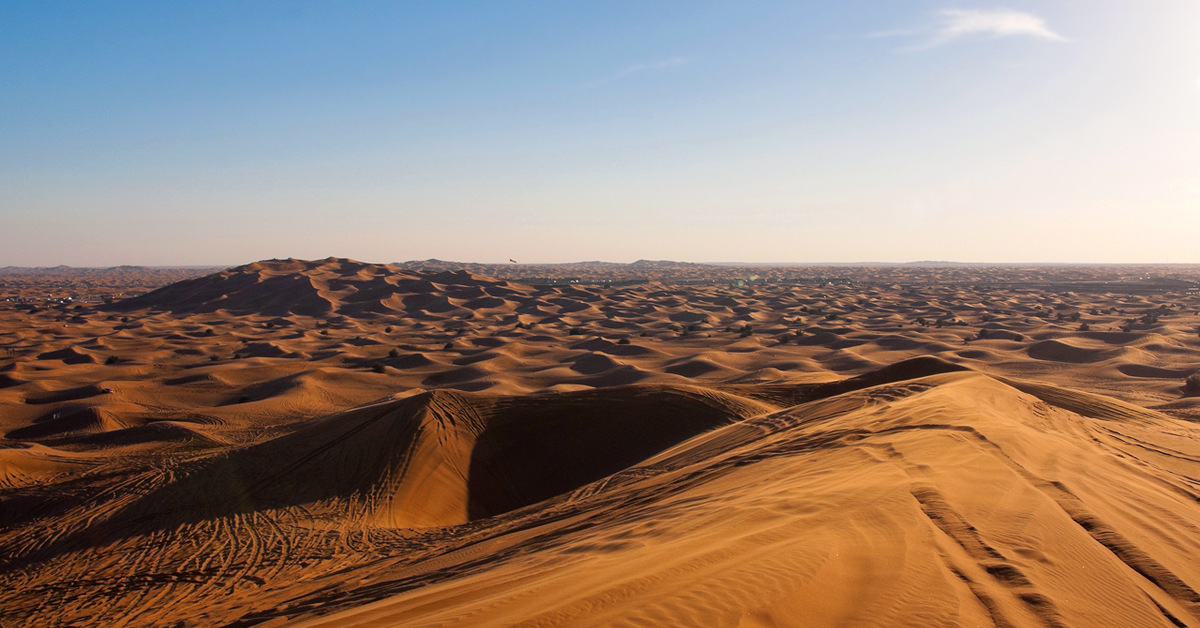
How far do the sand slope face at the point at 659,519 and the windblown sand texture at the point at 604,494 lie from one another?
0.04 m

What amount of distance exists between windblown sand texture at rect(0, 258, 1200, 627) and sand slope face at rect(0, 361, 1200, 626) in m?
0.04

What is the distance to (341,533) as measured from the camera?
414 inches

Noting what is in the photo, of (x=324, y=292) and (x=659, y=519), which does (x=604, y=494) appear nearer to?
(x=659, y=519)

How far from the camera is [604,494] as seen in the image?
405 inches

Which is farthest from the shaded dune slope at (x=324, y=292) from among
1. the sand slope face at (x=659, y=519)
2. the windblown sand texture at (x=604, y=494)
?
the sand slope face at (x=659, y=519)

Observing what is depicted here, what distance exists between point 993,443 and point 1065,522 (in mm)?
3351

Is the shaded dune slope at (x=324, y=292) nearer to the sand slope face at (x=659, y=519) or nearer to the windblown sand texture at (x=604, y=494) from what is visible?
the windblown sand texture at (x=604, y=494)

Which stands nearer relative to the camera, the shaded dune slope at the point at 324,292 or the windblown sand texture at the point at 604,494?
the windblown sand texture at the point at 604,494

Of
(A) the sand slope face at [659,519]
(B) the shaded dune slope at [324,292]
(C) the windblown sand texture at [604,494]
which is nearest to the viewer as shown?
(A) the sand slope face at [659,519]

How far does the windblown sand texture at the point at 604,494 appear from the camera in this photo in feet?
16.8

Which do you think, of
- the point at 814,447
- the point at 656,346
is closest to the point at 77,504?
the point at 814,447

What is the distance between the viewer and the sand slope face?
498 centimetres

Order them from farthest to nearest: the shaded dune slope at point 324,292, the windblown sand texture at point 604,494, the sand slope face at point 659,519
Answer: the shaded dune slope at point 324,292, the windblown sand texture at point 604,494, the sand slope face at point 659,519

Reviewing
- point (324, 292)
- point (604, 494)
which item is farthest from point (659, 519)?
point (324, 292)
